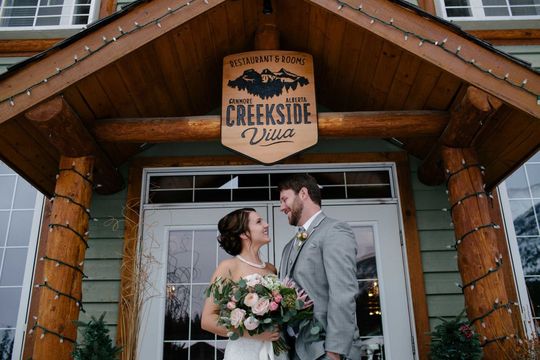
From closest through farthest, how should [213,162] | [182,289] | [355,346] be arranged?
[355,346] < [182,289] < [213,162]

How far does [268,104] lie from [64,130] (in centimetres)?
144

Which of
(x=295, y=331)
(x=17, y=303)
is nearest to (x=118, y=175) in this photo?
(x=17, y=303)

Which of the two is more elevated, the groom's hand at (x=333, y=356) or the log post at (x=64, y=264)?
the log post at (x=64, y=264)

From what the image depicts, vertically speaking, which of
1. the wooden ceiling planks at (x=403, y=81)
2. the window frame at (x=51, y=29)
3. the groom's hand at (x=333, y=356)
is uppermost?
the window frame at (x=51, y=29)

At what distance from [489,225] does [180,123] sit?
2.30 metres

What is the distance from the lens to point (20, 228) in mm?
4855

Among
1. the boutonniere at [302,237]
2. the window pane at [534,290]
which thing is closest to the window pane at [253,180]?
the boutonniere at [302,237]

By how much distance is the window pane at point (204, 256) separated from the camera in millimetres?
4555

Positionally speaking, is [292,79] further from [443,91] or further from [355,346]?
[355,346]

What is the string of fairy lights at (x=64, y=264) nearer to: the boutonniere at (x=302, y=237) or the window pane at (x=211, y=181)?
the window pane at (x=211, y=181)

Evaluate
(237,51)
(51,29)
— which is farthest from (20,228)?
(237,51)

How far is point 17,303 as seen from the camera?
4578 millimetres

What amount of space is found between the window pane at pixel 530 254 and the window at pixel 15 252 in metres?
4.37

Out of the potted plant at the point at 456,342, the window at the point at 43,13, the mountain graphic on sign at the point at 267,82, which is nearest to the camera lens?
the potted plant at the point at 456,342
